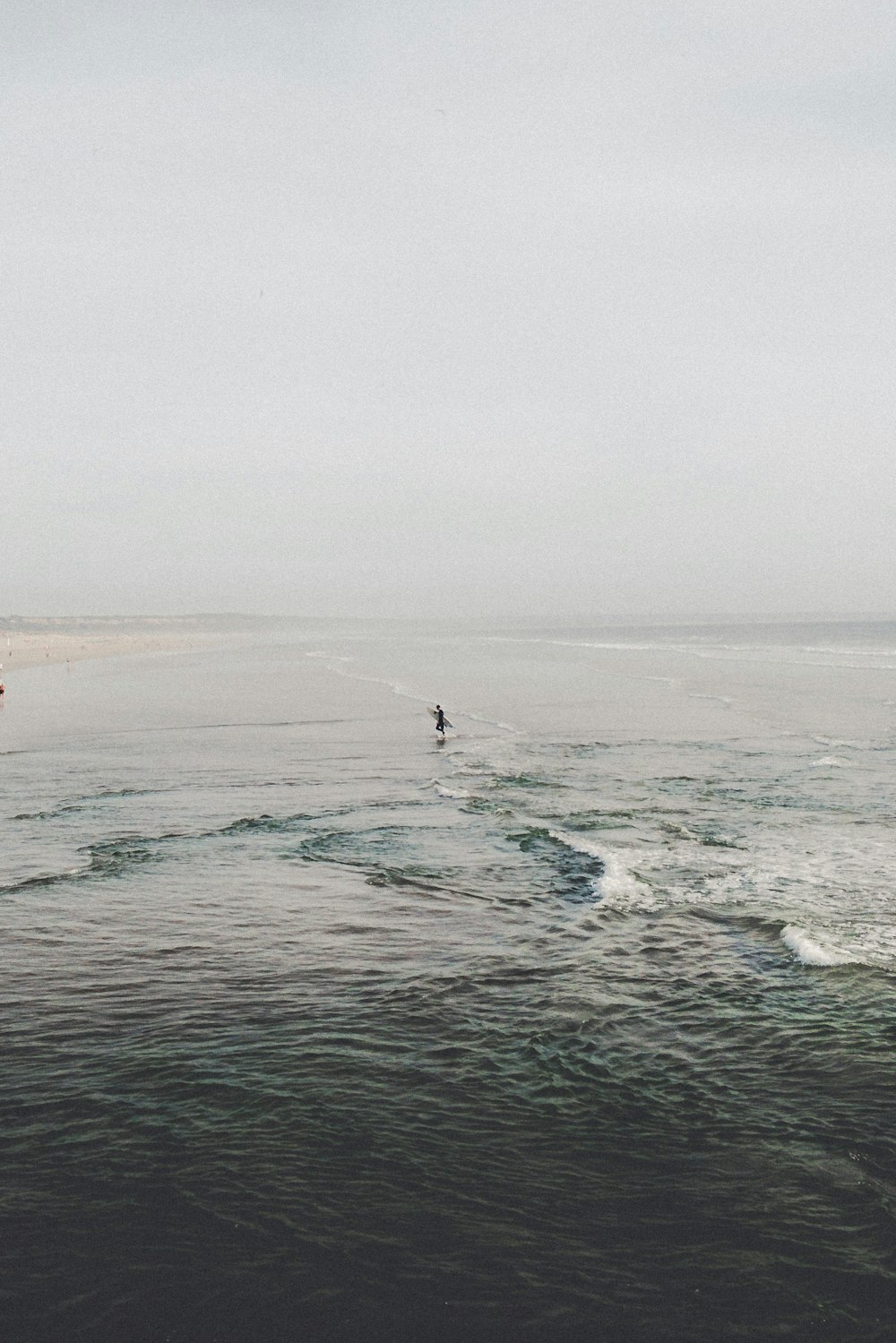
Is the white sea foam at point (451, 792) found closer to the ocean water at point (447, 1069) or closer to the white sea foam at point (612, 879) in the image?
the ocean water at point (447, 1069)

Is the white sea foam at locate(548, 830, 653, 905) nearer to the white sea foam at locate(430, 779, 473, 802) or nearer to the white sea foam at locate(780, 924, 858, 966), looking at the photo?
the white sea foam at locate(780, 924, 858, 966)

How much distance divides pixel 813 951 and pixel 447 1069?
5.88 m

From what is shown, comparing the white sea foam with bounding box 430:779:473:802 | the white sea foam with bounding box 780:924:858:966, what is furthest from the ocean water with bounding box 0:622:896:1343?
the white sea foam with bounding box 430:779:473:802

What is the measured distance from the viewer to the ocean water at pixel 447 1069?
6.34 meters

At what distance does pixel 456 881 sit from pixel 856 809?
11.2 metres

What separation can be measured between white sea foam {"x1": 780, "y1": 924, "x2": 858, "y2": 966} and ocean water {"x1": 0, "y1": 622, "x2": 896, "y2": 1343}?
0.18 feet

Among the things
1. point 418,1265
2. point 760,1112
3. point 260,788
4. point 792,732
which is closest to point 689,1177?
point 760,1112

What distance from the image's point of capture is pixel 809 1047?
9758 millimetres

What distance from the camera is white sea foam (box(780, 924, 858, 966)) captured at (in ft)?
40.0

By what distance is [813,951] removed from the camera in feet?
41.2

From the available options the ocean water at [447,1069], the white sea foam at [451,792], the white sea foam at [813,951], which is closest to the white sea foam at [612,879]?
the ocean water at [447,1069]

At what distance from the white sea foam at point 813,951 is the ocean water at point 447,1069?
0.06 m

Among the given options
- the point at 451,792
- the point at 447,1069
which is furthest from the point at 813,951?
the point at 451,792

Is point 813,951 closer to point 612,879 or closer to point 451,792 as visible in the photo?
point 612,879
